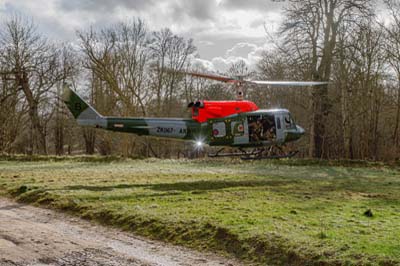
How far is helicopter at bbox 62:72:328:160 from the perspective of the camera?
15.4 meters

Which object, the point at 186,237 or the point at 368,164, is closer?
the point at 186,237

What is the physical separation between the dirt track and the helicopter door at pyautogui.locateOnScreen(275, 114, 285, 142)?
10000 mm

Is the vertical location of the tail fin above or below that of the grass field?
above

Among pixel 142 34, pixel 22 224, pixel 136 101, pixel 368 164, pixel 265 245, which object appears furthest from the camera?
pixel 142 34

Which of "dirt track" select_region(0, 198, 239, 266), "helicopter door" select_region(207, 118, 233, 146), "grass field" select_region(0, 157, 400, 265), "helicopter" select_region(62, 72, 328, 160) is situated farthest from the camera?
"helicopter door" select_region(207, 118, 233, 146)

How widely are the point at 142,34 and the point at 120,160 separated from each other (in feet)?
71.2

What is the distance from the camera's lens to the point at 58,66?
42719 millimetres

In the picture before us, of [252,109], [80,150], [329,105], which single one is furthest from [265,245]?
[80,150]

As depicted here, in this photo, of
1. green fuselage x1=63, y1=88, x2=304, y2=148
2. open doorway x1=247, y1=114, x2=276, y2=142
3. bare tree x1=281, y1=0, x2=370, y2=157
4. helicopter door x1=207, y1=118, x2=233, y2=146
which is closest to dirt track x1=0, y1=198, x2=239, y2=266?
green fuselage x1=63, y1=88, x2=304, y2=148

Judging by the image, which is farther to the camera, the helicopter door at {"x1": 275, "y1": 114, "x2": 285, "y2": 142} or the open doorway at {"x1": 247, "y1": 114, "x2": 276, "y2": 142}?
the helicopter door at {"x1": 275, "y1": 114, "x2": 285, "y2": 142}

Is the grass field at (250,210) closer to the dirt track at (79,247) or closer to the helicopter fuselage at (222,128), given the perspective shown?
the dirt track at (79,247)

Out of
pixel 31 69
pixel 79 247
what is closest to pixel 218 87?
pixel 31 69

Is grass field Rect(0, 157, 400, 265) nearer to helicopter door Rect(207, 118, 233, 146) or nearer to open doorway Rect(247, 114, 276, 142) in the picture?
helicopter door Rect(207, 118, 233, 146)

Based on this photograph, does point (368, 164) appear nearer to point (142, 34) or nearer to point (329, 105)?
point (329, 105)
